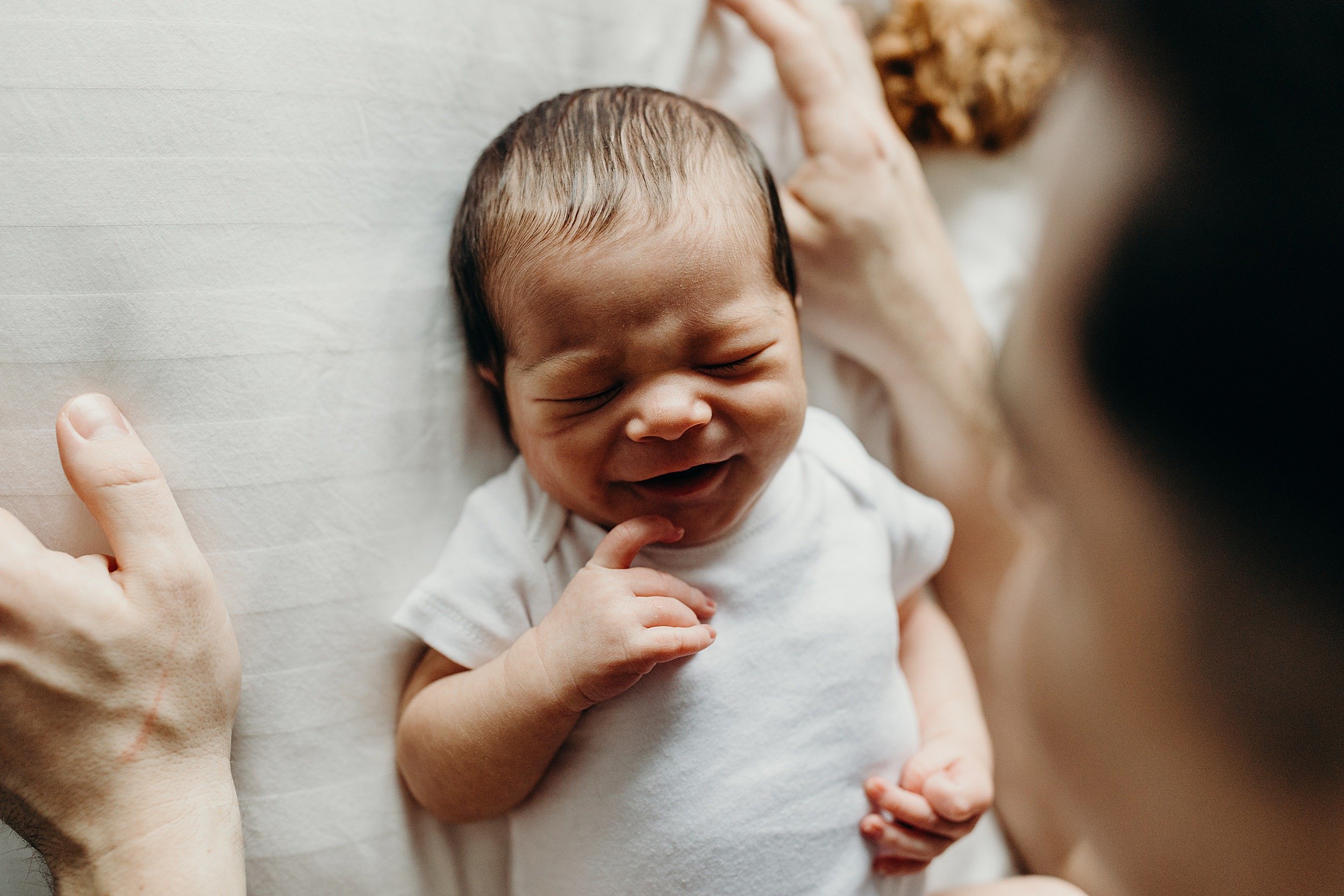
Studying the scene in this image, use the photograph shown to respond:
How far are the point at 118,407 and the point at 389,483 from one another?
249mm

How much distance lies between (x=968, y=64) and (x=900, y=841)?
978 mm

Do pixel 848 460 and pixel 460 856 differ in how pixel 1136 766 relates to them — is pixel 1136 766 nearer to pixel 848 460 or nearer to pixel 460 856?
pixel 848 460

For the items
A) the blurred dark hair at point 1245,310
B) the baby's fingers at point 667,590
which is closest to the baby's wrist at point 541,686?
the baby's fingers at point 667,590

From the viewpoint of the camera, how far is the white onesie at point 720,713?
0.82m

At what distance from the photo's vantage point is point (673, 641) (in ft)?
2.48

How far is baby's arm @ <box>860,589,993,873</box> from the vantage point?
0.88m

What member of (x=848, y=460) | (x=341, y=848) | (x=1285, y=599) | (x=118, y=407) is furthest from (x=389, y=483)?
(x=1285, y=599)

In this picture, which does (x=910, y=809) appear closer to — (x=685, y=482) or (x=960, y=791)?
(x=960, y=791)

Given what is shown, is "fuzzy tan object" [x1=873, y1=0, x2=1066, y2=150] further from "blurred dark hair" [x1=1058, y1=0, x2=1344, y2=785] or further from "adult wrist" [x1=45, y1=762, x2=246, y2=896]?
"adult wrist" [x1=45, y1=762, x2=246, y2=896]

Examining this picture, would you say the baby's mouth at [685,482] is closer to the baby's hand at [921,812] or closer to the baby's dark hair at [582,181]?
the baby's dark hair at [582,181]

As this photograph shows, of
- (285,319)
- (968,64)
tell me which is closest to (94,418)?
(285,319)

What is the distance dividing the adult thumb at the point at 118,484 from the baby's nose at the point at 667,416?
1.39 feet

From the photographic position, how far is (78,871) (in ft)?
2.36

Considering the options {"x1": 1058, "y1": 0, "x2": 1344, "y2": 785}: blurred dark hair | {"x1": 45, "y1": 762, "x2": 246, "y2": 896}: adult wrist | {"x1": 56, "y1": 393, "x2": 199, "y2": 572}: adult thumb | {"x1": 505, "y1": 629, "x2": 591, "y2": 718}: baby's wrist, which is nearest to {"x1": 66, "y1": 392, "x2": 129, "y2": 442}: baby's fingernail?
{"x1": 56, "y1": 393, "x2": 199, "y2": 572}: adult thumb
